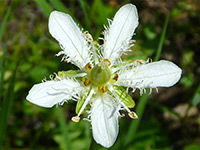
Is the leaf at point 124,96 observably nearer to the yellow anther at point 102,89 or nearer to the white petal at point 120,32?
the yellow anther at point 102,89

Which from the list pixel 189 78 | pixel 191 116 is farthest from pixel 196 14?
pixel 191 116

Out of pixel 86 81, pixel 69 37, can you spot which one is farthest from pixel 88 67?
pixel 69 37

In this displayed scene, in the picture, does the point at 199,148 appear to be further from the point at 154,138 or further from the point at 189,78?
the point at 189,78

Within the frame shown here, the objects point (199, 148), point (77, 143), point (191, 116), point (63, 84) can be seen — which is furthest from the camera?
point (191, 116)

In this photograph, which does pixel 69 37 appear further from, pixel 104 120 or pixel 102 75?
pixel 104 120

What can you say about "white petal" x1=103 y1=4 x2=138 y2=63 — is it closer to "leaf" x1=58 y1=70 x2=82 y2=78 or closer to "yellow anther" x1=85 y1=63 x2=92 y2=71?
"yellow anther" x1=85 y1=63 x2=92 y2=71

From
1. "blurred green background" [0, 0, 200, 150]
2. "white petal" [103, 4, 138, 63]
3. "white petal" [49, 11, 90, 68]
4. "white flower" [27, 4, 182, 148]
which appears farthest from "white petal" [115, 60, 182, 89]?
"blurred green background" [0, 0, 200, 150]

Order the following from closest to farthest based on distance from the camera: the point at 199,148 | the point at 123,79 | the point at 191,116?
the point at 123,79
the point at 199,148
the point at 191,116

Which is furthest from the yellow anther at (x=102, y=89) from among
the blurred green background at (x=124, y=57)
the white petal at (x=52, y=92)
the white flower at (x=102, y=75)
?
the blurred green background at (x=124, y=57)
